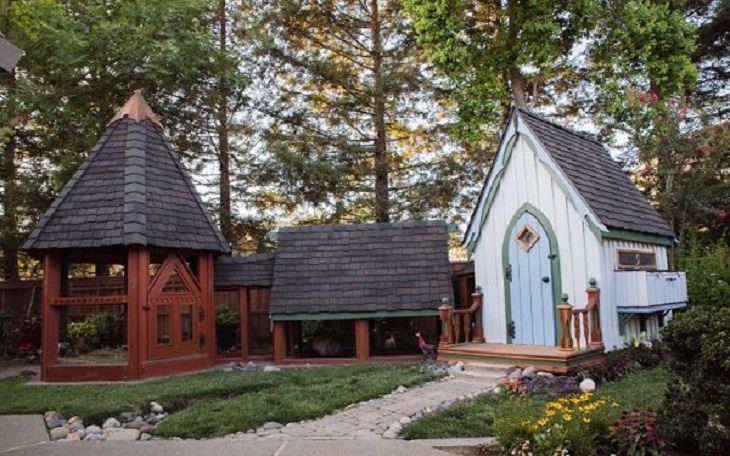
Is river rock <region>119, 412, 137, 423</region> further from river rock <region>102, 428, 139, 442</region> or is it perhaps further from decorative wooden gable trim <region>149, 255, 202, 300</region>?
decorative wooden gable trim <region>149, 255, 202, 300</region>

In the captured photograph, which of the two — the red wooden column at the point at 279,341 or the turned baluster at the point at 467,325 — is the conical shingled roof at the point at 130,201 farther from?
the turned baluster at the point at 467,325

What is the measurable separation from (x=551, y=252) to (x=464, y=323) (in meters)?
2.13

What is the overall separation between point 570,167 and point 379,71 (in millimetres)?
9846

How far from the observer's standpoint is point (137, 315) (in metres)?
9.17

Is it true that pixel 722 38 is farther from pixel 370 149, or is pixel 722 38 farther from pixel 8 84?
pixel 8 84

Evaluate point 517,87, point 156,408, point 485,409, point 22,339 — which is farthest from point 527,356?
point 517,87

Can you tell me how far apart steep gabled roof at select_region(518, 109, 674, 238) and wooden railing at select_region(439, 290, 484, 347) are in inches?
105

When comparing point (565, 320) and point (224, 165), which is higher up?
point (224, 165)

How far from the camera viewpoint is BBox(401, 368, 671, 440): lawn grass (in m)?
5.53

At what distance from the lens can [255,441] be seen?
17.7ft

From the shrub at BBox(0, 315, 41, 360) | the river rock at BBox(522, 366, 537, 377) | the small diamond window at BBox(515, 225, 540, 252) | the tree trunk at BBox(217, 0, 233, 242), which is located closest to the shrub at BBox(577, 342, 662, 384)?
the river rock at BBox(522, 366, 537, 377)

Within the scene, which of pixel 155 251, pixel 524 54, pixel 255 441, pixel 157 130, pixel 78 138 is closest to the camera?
pixel 255 441

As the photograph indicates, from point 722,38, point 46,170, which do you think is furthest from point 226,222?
point 722,38

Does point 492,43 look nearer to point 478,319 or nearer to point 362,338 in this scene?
point 478,319
